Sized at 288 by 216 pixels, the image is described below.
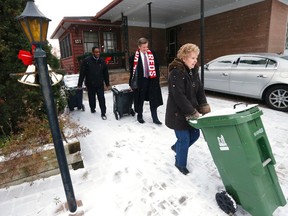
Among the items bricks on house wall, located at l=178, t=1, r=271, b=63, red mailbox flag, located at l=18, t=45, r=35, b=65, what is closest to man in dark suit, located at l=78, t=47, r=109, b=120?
red mailbox flag, located at l=18, t=45, r=35, b=65

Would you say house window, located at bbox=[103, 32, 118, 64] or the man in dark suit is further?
house window, located at bbox=[103, 32, 118, 64]

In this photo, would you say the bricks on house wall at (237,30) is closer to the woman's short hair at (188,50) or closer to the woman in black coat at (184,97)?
the woman in black coat at (184,97)

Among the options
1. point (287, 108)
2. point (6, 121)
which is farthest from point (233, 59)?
point (6, 121)

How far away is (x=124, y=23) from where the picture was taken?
33.3 ft

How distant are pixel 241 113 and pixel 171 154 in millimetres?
1724

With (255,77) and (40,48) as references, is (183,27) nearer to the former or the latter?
(255,77)

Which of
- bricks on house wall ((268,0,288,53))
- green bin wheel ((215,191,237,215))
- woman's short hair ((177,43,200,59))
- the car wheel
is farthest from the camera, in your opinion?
bricks on house wall ((268,0,288,53))

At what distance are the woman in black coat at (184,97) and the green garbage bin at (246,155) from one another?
40cm

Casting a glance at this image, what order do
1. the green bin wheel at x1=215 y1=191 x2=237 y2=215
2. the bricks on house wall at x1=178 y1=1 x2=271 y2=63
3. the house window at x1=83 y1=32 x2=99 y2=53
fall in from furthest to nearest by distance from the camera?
the house window at x1=83 y1=32 x2=99 y2=53, the bricks on house wall at x1=178 y1=1 x2=271 y2=63, the green bin wheel at x1=215 y1=191 x2=237 y2=215

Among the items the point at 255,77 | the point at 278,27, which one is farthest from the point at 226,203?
the point at 278,27

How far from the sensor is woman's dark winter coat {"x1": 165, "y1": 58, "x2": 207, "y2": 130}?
7.20 ft

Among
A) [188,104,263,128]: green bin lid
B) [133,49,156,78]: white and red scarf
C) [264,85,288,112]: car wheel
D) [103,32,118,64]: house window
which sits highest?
[103,32,118,64]: house window

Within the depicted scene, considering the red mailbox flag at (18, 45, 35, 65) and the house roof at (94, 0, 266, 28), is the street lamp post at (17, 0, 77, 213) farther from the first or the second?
the house roof at (94, 0, 266, 28)

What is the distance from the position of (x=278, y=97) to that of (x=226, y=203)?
166 inches
